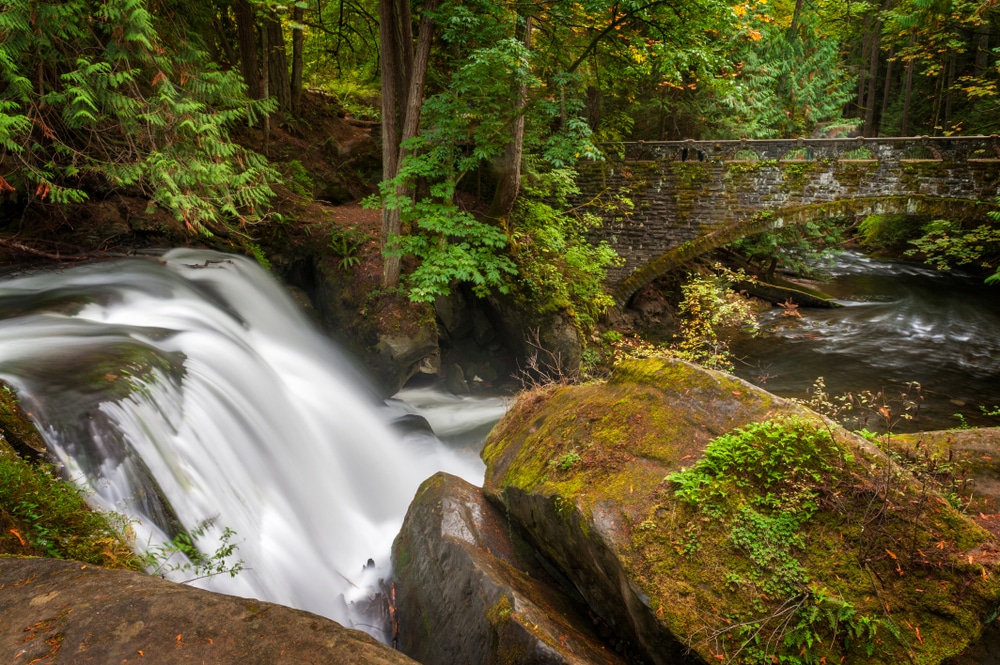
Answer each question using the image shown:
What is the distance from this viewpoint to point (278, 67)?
11531 mm

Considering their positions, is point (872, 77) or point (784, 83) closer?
point (784, 83)

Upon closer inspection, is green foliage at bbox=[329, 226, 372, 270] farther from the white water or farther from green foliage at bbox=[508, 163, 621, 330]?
green foliage at bbox=[508, 163, 621, 330]

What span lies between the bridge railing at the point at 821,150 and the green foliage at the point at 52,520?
1158cm

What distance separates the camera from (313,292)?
1000 cm

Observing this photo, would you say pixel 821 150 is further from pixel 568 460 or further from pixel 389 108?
pixel 568 460

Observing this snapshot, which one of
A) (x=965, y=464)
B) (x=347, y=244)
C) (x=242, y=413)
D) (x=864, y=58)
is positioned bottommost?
(x=242, y=413)

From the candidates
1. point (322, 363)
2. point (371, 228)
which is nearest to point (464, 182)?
point (371, 228)

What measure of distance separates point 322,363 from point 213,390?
119 inches

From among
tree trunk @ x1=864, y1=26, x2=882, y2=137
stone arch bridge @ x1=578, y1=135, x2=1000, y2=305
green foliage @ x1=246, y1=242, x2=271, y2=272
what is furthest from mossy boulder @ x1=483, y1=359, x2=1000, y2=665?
tree trunk @ x1=864, y1=26, x2=882, y2=137

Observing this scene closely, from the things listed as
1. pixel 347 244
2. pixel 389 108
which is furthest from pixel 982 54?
pixel 347 244

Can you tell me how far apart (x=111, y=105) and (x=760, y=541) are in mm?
8084

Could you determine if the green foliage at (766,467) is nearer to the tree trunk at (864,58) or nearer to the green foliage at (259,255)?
the green foliage at (259,255)

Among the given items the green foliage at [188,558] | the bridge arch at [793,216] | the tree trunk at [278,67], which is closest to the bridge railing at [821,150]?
the bridge arch at [793,216]

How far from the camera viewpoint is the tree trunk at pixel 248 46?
999 cm
